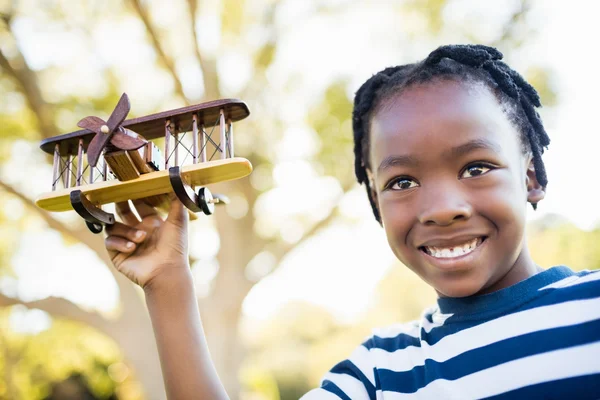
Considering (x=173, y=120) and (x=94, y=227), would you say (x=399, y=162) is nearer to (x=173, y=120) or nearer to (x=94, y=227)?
(x=173, y=120)

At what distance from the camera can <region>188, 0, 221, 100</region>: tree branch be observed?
18.9 ft

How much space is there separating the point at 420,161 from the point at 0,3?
5.43m

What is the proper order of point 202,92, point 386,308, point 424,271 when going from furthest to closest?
1. point 386,308
2. point 202,92
3. point 424,271

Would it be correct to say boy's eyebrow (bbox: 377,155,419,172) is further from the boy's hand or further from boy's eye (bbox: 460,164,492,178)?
the boy's hand

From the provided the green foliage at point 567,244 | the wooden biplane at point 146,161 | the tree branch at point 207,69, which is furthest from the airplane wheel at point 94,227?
the green foliage at point 567,244

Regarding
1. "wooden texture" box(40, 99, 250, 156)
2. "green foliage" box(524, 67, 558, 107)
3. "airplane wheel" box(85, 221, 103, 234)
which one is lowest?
"airplane wheel" box(85, 221, 103, 234)

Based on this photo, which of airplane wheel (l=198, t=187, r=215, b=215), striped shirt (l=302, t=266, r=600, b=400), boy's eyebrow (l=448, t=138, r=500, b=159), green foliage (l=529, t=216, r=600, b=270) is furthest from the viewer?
green foliage (l=529, t=216, r=600, b=270)

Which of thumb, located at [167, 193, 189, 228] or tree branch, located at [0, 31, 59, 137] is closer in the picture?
thumb, located at [167, 193, 189, 228]

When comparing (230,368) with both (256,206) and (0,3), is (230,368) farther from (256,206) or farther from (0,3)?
(0,3)

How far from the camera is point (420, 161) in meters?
1.04

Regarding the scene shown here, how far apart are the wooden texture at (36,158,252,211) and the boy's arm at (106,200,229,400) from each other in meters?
0.12

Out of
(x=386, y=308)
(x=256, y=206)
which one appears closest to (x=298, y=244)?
(x=256, y=206)

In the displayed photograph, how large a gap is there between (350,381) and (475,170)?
0.58 meters

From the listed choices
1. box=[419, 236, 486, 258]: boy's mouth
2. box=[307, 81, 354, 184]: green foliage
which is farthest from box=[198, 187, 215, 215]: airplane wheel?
box=[307, 81, 354, 184]: green foliage
